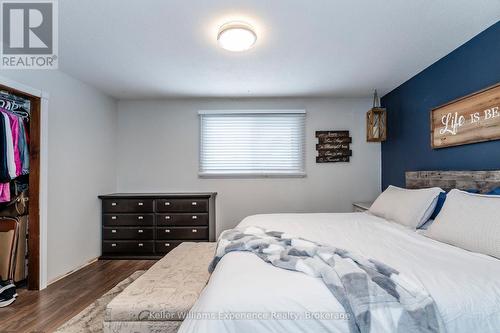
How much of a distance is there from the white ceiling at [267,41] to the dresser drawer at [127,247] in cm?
218

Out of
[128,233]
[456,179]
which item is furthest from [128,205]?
[456,179]

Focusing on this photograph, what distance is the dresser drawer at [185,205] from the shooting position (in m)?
3.50

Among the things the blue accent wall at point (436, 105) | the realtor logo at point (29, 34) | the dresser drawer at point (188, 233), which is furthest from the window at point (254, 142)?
the realtor logo at point (29, 34)

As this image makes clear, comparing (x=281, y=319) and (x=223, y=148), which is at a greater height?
(x=223, y=148)

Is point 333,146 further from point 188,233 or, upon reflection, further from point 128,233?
point 128,233

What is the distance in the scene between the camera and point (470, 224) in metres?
1.62

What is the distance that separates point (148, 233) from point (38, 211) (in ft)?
4.23

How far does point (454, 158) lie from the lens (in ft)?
8.12

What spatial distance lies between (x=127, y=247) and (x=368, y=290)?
3.39 metres

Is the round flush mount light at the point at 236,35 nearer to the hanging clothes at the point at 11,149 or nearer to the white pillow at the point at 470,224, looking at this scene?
the white pillow at the point at 470,224

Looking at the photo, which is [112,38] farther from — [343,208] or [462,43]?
[343,208]

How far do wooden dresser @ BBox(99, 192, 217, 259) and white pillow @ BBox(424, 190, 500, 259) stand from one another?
8.55 feet

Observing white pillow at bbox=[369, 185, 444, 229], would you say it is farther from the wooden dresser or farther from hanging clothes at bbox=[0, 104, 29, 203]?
hanging clothes at bbox=[0, 104, 29, 203]

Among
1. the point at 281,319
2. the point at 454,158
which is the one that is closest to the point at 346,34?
the point at 454,158
